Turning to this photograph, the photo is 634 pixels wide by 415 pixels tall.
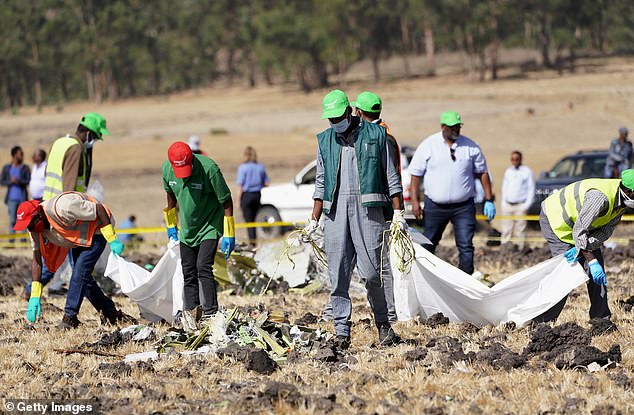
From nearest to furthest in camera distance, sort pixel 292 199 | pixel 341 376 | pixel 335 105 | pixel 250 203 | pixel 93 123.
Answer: pixel 341 376, pixel 335 105, pixel 93 123, pixel 250 203, pixel 292 199

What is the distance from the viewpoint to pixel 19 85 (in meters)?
85.6

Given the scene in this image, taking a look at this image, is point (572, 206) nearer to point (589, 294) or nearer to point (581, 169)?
point (589, 294)

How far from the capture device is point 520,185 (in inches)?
595

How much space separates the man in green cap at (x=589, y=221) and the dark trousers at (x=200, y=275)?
2.59m

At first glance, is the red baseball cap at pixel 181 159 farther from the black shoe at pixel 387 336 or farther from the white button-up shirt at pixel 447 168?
the white button-up shirt at pixel 447 168

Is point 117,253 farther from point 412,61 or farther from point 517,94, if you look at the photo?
point 412,61

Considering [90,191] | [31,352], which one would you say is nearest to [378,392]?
[31,352]

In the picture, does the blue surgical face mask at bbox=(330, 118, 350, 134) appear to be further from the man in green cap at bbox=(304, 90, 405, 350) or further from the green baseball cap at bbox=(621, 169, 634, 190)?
the green baseball cap at bbox=(621, 169, 634, 190)

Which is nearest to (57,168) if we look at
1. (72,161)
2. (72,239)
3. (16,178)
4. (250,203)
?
(72,161)

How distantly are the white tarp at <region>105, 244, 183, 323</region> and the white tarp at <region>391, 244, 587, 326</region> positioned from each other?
1.89m

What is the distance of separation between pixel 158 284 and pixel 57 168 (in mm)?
1450

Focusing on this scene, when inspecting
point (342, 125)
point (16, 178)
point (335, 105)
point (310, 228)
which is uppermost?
point (335, 105)

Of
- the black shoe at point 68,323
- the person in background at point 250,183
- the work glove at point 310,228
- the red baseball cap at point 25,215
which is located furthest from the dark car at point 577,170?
the red baseball cap at point 25,215

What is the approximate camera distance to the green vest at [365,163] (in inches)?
274
